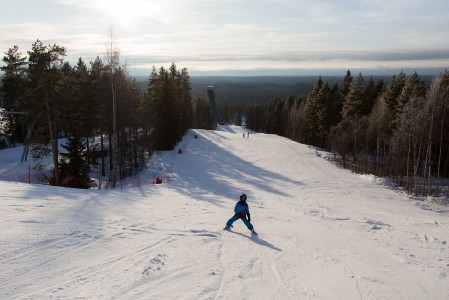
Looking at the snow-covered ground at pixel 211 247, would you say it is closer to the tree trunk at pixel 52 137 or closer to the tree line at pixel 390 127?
the tree trunk at pixel 52 137

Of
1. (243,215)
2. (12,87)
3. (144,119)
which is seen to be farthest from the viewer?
(12,87)

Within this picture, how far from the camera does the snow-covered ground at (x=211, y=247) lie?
24.0 ft

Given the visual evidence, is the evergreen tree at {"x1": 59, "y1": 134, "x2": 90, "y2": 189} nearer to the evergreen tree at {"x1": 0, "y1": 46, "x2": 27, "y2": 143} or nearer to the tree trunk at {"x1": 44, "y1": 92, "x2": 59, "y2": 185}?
the tree trunk at {"x1": 44, "y1": 92, "x2": 59, "y2": 185}

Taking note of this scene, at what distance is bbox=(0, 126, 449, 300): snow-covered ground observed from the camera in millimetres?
7301

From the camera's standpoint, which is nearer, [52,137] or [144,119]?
[52,137]

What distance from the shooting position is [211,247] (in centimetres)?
1016

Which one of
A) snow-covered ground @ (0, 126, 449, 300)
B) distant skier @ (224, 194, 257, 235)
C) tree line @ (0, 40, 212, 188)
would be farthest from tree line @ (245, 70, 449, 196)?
tree line @ (0, 40, 212, 188)

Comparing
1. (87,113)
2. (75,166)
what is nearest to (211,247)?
(75,166)

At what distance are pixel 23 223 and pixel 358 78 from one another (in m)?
41.6

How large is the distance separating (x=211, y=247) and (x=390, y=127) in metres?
34.0

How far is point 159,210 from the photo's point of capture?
15391 millimetres

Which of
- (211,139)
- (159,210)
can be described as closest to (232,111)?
(211,139)

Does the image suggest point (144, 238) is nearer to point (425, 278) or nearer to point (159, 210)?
point (159, 210)

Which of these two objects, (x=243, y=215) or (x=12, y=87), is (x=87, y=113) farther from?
(x=243, y=215)
